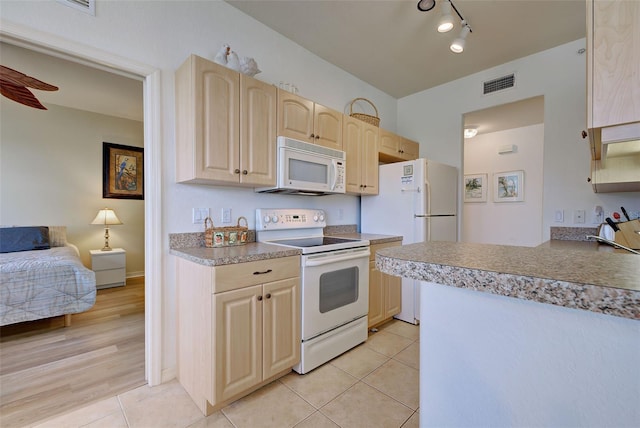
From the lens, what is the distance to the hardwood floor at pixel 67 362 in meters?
1.71

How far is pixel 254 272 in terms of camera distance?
169 cm

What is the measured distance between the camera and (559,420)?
0.56 metres

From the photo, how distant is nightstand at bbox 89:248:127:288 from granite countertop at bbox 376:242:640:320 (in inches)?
184

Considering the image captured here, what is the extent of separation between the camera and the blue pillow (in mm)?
3303

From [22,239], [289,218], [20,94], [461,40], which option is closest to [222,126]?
[289,218]

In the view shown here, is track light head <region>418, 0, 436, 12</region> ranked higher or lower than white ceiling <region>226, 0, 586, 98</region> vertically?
lower

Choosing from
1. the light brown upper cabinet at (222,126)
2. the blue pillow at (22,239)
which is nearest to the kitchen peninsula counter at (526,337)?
the light brown upper cabinet at (222,126)

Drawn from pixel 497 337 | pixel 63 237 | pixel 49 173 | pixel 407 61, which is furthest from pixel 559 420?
pixel 49 173

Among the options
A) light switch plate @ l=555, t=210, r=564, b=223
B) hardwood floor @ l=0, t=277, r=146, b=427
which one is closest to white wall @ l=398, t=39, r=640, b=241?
light switch plate @ l=555, t=210, r=564, b=223

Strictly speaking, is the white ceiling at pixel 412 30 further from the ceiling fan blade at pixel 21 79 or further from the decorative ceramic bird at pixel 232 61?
the ceiling fan blade at pixel 21 79

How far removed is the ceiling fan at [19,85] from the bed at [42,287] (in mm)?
1760

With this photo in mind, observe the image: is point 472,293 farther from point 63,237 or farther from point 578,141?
point 63,237

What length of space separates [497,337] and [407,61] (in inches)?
122

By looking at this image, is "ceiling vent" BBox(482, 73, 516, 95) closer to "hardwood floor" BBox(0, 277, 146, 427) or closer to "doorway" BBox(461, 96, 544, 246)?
"doorway" BBox(461, 96, 544, 246)
